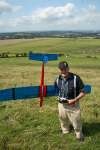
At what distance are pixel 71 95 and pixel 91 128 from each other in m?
1.50

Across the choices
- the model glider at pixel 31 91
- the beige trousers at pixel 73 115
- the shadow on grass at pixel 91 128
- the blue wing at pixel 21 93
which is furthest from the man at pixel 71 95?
the model glider at pixel 31 91

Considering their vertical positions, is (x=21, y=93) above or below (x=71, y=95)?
below

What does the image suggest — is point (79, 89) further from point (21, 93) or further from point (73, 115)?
point (21, 93)

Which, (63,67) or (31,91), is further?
(31,91)

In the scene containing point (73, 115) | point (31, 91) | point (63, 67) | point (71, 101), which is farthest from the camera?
point (31, 91)

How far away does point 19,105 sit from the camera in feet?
40.2

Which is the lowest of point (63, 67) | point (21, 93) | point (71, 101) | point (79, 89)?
point (21, 93)

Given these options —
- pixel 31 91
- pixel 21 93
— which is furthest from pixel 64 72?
pixel 31 91

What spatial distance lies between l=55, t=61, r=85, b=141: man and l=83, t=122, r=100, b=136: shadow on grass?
521 mm

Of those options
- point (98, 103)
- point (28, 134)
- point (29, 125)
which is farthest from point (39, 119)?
point (98, 103)

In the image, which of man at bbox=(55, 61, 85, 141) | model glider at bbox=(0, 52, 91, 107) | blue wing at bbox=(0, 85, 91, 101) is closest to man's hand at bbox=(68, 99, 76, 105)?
man at bbox=(55, 61, 85, 141)

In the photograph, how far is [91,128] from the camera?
9242 mm

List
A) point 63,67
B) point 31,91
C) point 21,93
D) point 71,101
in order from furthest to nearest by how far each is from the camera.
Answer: point 31,91 → point 21,93 → point 71,101 → point 63,67

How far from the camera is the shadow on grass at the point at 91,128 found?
8.83m
